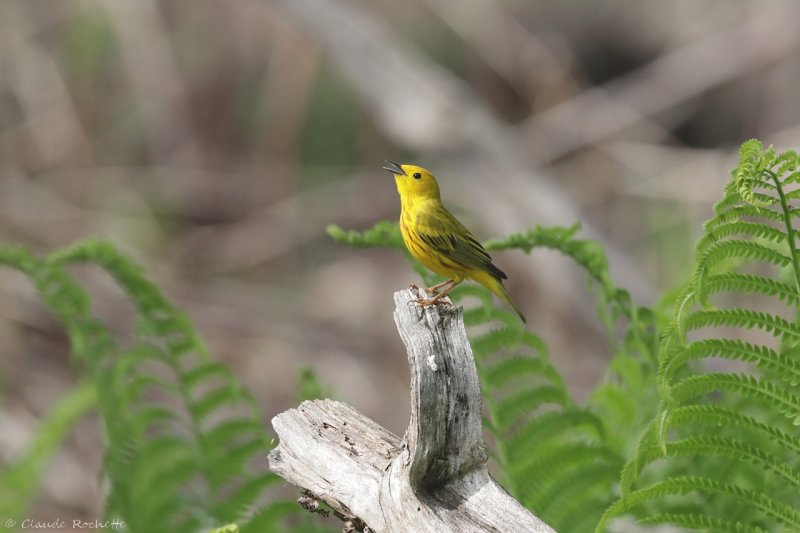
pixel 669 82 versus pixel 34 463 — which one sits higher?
pixel 669 82

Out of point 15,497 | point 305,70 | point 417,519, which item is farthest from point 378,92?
point 417,519

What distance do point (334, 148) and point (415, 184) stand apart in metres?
7.33

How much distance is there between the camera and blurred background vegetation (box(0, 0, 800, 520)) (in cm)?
770

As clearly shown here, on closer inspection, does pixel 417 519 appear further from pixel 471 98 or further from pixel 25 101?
pixel 25 101

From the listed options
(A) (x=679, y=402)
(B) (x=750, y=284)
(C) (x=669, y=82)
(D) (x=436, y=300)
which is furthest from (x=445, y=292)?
(C) (x=669, y=82)

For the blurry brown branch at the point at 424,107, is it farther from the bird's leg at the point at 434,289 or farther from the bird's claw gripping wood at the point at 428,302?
the bird's claw gripping wood at the point at 428,302

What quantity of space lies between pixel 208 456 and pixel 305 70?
6.71 meters

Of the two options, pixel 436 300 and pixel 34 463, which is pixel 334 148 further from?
pixel 436 300

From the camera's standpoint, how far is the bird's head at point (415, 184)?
343 cm

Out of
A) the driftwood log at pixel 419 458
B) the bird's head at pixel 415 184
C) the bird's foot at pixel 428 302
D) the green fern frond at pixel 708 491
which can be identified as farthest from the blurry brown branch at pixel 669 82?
the driftwood log at pixel 419 458

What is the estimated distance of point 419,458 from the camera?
5.82 ft

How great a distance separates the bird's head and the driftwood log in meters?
1.44

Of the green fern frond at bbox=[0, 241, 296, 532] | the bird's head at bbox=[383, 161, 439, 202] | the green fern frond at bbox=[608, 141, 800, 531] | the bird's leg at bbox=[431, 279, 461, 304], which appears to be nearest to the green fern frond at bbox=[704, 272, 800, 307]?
the green fern frond at bbox=[608, 141, 800, 531]

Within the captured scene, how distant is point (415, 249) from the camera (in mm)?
3016
